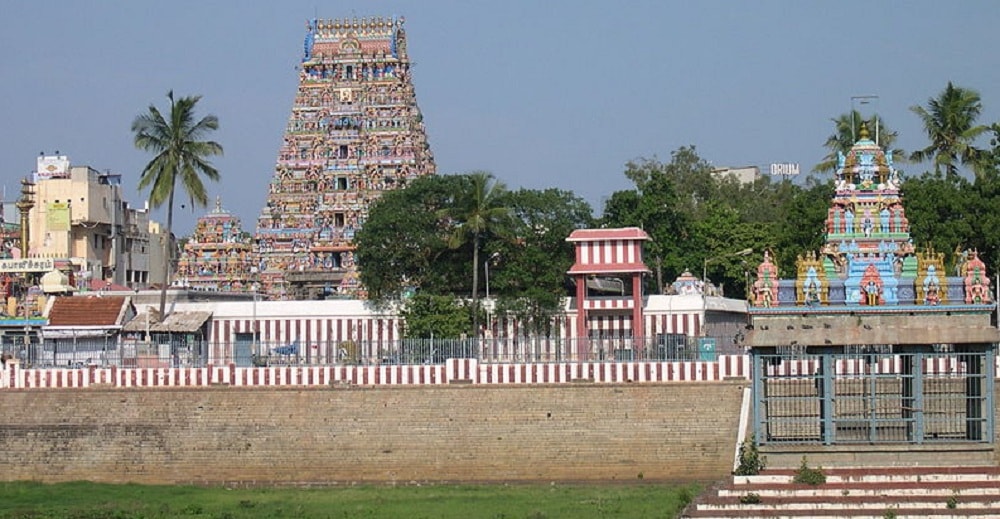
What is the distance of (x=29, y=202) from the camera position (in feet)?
263

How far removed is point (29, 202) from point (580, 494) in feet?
144

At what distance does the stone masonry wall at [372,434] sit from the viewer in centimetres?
4697

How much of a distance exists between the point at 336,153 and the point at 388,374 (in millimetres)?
37689

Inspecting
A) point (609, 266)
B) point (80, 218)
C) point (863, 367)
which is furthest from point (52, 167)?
point (863, 367)

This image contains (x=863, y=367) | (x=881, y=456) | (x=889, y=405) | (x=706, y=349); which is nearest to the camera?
(x=881, y=456)

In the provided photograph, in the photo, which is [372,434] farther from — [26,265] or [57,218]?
[57,218]

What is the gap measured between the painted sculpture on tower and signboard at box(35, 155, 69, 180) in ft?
158

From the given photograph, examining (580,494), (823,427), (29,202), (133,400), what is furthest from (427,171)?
(823,427)

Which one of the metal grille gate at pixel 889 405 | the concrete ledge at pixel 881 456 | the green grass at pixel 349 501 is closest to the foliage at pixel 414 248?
the green grass at pixel 349 501

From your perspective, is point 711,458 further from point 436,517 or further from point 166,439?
point 166,439

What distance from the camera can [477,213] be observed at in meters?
64.6

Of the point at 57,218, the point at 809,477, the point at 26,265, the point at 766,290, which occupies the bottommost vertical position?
the point at 809,477

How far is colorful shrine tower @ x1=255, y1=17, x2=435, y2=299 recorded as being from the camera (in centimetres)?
8456

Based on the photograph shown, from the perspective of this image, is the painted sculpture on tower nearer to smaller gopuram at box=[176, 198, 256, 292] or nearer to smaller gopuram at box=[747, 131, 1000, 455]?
smaller gopuram at box=[747, 131, 1000, 455]
